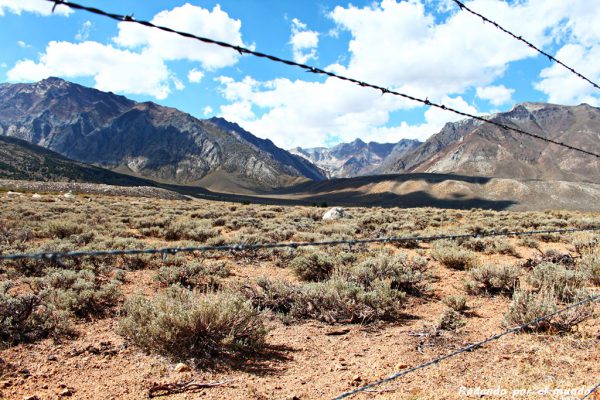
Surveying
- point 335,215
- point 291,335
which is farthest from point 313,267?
point 335,215

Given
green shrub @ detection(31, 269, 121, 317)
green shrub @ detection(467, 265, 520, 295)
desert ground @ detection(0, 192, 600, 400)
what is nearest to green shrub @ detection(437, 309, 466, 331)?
desert ground @ detection(0, 192, 600, 400)

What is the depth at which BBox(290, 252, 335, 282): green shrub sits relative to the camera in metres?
9.93

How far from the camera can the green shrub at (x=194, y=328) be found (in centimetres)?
531

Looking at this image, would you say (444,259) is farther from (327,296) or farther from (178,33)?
(178,33)

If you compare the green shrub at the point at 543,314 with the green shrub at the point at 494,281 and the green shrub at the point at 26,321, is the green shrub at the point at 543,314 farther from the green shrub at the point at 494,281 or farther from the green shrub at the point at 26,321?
the green shrub at the point at 26,321

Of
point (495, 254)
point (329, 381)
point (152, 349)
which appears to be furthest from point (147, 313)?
point (495, 254)

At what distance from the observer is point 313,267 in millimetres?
10016

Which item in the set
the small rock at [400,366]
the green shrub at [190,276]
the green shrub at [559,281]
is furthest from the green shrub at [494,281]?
the green shrub at [190,276]

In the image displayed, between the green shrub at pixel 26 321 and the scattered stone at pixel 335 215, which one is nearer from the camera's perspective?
the green shrub at pixel 26 321

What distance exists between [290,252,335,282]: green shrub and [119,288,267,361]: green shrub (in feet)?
13.3

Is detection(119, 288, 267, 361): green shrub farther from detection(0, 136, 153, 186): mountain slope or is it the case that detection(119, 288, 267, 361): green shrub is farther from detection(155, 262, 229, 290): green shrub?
detection(0, 136, 153, 186): mountain slope

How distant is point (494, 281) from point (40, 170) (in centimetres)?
16389

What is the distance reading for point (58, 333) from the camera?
5.80 metres

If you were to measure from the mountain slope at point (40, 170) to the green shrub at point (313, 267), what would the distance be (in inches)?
5641
